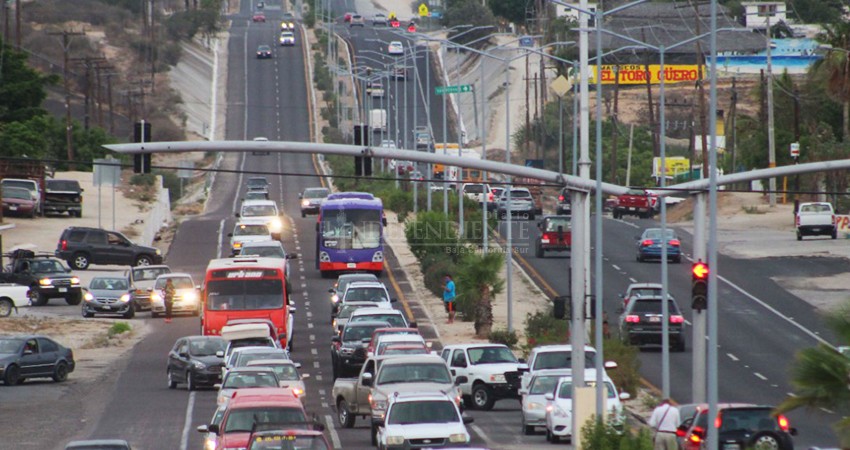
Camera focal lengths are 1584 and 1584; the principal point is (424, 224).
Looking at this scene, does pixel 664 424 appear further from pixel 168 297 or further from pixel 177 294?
Result: pixel 177 294

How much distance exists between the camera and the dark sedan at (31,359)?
128 feet

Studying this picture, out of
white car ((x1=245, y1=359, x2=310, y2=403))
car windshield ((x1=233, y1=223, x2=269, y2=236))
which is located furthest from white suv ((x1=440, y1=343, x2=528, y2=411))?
car windshield ((x1=233, y1=223, x2=269, y2=236))

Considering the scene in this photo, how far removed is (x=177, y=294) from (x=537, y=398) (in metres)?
25.3

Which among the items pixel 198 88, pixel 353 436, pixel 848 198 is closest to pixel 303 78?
pixel 198 88

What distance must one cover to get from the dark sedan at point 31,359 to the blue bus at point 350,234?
20.0 m

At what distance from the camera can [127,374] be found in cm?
4172

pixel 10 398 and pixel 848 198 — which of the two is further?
pixel 848 198

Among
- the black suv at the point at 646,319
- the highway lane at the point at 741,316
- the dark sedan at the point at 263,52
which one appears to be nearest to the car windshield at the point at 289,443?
the highway lane at the point at 741,316

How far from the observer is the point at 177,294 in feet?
177

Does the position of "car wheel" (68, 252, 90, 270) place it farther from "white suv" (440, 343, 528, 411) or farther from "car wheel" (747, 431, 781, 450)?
"car wheel" (747, 431, 781, 450)

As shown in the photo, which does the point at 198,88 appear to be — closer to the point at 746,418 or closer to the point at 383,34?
the point at 383,34

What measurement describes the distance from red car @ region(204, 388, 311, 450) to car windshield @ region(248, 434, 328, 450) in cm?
126

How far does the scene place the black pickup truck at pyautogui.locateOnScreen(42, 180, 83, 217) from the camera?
79.6m

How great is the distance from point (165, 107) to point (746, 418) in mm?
115533
